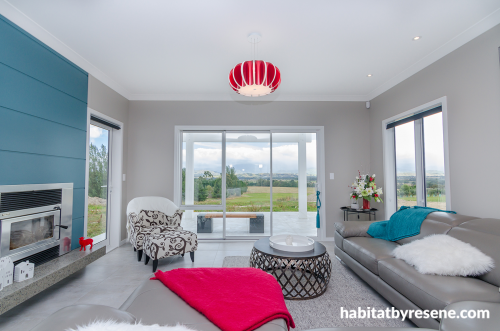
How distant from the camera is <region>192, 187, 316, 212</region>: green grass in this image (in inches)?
194

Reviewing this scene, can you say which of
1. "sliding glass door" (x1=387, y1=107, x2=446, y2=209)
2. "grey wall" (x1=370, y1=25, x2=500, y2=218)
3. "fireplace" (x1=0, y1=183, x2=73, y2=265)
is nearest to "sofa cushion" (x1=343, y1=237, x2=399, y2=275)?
"grey wall" (x1=370, y1=25, x2=500, y2=218)

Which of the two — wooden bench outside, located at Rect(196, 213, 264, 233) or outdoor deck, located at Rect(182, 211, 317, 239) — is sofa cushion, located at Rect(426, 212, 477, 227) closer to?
outdoor deck, located at Rect(182, 211, 317, 239)

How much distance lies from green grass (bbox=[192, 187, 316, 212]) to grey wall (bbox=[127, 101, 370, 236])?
22.7 inches

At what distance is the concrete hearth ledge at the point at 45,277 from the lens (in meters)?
1.96

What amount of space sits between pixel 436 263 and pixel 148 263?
331 centimetres

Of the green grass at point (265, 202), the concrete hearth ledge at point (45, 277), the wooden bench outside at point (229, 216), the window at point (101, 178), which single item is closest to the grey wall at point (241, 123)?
the window at point (101, 178)

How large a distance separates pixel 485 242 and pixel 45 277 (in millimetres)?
3867

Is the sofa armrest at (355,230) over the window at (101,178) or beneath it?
beneath

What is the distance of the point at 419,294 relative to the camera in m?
1.82

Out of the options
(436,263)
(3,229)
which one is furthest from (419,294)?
(3,229)

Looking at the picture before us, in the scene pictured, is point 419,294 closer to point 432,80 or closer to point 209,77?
point 432,80

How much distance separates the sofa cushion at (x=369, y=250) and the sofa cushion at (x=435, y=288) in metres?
0.29

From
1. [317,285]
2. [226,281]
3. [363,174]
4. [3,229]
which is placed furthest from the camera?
[363,174]

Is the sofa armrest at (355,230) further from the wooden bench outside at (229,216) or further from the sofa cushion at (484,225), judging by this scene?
the wooden bench outside at (229,216)
